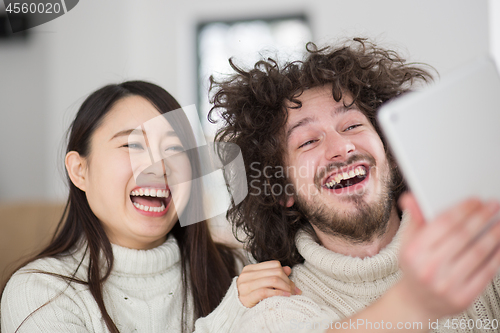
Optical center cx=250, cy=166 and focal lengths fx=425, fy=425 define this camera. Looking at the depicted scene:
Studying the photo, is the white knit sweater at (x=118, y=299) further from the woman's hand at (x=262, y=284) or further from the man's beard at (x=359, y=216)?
the man's beard at (x=359, y=216)

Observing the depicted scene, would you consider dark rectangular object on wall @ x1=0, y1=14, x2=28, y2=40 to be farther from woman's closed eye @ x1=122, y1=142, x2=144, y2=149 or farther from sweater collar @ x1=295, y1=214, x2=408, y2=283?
sweater collar @ x1=295, y1=214, x2=408, y2=283

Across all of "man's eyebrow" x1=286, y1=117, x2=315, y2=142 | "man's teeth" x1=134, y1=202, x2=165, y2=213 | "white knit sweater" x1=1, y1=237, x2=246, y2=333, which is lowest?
"white knit sweater" x1=1, y1=237, x2=246, y2=333

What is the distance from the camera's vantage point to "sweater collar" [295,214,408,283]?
1.06 meters

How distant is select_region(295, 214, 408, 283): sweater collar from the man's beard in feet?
0.18

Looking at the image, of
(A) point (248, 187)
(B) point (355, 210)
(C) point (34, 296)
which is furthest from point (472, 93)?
(C) point (34, 296)

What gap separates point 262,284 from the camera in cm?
107

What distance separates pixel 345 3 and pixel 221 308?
9.42 ft

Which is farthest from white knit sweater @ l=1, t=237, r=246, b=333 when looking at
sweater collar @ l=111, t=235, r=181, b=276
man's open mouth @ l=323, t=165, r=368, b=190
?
man's open mouth @ l=323, t=165, r=368, b=190

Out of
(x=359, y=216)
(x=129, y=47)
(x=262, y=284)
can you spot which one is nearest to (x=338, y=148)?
(x=359, y=216)

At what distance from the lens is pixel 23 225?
1.64m

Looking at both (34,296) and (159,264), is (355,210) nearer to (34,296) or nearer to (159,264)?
(159,264)

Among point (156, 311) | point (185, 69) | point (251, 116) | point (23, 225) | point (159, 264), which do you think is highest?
point (185, 69)

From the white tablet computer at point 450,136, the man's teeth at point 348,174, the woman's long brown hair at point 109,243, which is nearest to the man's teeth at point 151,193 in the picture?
the woman's long brown hair at point 109,243

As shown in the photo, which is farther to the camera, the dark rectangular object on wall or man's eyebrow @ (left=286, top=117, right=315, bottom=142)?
the dark rectangular object on wall
